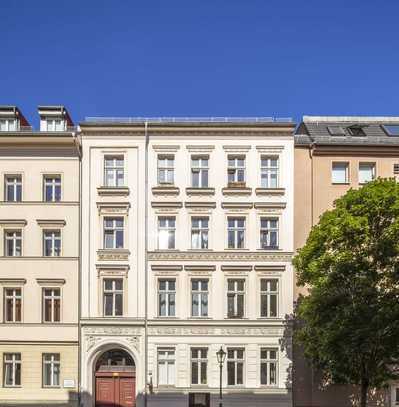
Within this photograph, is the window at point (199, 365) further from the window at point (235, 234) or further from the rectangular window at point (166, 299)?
the window at point (235, 234)

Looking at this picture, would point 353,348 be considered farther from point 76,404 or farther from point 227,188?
point 76,404

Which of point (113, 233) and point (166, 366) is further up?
point (113, 233)

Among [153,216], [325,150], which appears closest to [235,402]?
[153,216]

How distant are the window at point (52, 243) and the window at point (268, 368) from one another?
13.4 m

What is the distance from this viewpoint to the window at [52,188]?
27703mm

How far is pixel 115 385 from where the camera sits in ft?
88.2

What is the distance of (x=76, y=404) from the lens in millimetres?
26078

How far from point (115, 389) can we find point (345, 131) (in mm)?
21350

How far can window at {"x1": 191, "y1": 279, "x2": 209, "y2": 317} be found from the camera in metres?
27.1

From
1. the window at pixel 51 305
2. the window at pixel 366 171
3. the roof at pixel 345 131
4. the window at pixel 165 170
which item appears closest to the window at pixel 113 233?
the window at pixel 165 170

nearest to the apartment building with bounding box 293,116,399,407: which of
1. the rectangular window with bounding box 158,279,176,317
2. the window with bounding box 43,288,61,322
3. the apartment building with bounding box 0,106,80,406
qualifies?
the rectangular window with bounding box 158,279,176,317

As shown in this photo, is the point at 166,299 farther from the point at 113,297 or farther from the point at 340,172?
the point at 340,172

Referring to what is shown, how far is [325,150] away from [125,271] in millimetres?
13959

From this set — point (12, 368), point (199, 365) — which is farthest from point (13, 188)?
point (199, 365)
